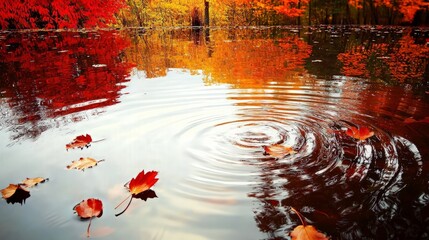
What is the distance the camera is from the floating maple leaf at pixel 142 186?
1.71m

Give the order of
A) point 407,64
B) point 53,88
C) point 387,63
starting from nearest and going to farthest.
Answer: point 53,88, point 407,64, point 387,63

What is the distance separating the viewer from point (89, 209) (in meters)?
1.55

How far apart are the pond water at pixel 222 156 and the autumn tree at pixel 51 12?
642 inches

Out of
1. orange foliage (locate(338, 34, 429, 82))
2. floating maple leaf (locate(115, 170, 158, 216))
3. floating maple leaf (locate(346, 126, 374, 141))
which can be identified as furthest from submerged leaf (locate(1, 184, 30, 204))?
orange foliage (locate(338, 34, 429, 82))

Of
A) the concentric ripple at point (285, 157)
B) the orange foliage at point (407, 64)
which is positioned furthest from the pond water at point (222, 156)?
the orange foliage at point (407, 64)

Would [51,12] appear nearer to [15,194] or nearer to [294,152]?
[15,194]

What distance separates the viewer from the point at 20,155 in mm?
2189

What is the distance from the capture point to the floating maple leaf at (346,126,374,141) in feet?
7.80

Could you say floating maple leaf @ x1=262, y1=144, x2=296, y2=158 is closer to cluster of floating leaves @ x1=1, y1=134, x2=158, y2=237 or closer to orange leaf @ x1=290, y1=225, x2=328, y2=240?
orange leaf @ x1=290, y1=225, x2=328, y2=240

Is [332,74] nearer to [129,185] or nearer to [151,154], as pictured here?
[151,154]

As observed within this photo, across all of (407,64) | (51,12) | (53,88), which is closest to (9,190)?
(53,88)

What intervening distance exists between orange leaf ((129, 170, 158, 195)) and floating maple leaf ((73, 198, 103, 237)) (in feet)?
0.70

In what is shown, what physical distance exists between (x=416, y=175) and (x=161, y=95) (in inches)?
114

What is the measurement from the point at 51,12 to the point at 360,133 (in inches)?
866
